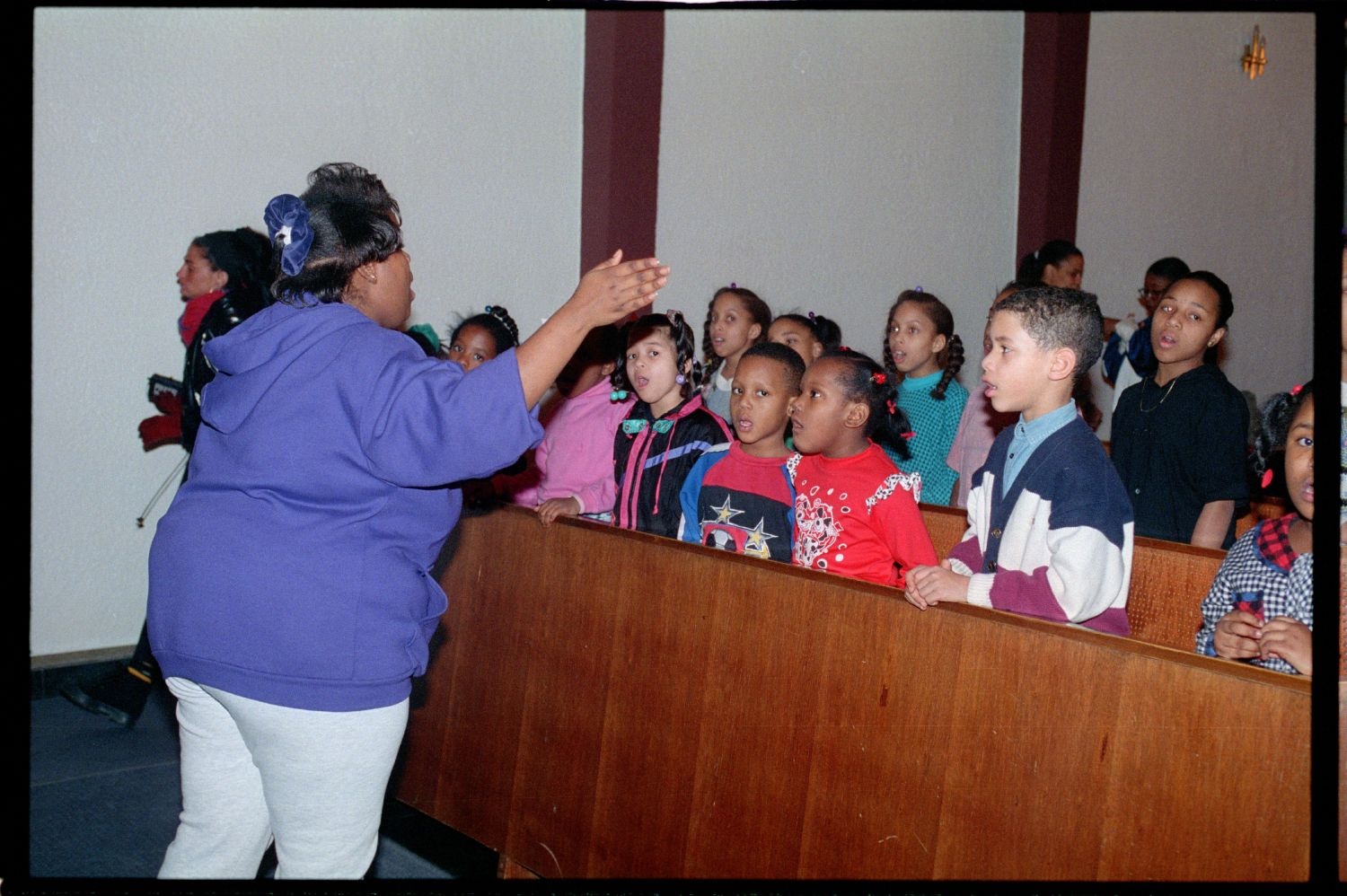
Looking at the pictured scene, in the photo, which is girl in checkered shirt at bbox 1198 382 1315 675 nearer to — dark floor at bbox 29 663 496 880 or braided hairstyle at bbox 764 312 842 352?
braided hairstyle at bbox 764 312 842 352

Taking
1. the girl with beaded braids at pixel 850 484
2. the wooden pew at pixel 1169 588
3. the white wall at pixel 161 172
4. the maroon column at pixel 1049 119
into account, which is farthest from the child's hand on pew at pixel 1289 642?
the maroon column at pixel 1049 119

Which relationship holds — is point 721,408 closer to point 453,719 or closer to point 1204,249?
point 453,719

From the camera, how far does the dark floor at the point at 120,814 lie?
3205 mm

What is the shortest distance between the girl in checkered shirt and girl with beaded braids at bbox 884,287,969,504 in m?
1.99

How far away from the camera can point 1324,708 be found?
1667 mm

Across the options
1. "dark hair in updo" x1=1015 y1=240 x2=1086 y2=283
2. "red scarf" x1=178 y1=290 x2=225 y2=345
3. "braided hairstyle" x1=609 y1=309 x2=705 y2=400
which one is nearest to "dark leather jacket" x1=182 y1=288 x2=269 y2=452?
"red scarf" x1=178 y1=290 x2=225 y2=345

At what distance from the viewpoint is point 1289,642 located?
76.2 inches

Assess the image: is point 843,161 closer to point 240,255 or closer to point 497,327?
point 497,327

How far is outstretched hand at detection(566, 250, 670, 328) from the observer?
1.80 metres

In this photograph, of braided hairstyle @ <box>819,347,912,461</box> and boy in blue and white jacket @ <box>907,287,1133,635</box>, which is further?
braided hairstyle @ <box>819,347,912,461</box>

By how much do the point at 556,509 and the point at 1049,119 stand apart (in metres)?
5.80

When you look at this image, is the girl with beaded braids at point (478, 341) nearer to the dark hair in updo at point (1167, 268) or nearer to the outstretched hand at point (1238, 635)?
the outstretched hand at point (1238, 635)

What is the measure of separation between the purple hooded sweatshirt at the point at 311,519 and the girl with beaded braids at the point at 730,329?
2.95 m

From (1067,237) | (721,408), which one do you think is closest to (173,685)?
(721,408)
